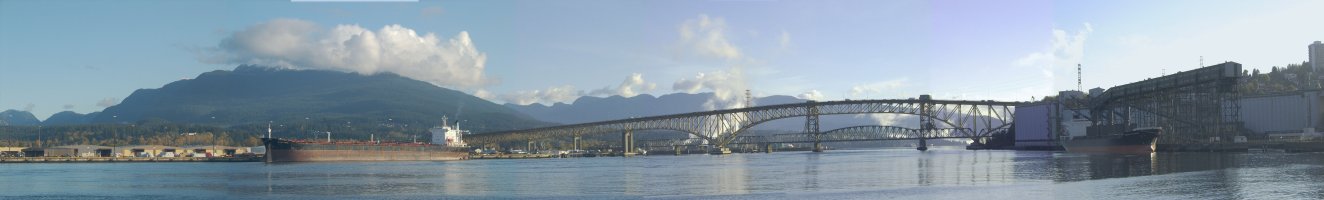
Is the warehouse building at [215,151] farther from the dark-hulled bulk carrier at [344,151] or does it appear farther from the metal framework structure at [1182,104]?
the metal framework structure at [1182,104]

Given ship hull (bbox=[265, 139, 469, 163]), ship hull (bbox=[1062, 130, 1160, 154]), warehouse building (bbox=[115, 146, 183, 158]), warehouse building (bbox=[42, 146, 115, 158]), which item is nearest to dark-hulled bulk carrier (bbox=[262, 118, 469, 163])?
ship hull (bbox=[265, 139, 469, 163])

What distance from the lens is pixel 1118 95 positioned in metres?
126

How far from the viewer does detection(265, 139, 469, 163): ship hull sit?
112062 mm

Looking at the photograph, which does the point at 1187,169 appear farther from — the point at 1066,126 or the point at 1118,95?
the point at 1066,126

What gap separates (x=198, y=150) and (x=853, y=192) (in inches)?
5572

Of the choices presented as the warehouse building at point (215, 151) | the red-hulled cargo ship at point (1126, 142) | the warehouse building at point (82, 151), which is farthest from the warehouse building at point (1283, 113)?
the warehouse building at point (82, 151)

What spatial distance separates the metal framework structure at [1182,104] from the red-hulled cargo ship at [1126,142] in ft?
8.22

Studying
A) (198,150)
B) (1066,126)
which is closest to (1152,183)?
(1066,126)

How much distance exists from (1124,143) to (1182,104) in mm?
16107

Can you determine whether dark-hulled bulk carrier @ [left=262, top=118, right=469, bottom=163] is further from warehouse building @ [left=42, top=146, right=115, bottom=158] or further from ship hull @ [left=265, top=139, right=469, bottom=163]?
warehouse building @ [left=42, top=146, right=115, bottom=158]

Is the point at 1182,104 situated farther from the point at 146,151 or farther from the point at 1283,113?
the point at 146,151

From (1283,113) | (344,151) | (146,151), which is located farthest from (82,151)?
(1283,113)

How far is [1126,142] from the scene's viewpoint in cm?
11175

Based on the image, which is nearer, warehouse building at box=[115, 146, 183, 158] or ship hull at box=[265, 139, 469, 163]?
ship hull at box=[265, 139, 469, 163]
